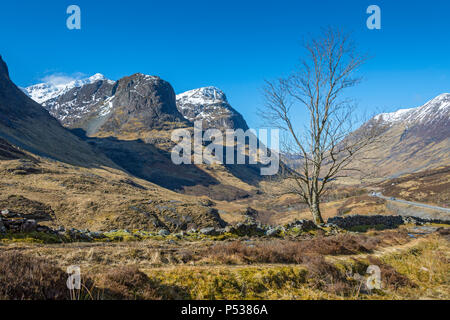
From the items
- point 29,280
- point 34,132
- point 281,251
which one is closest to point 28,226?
point 29,280

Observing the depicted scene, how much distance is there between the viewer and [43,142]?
3706 inches

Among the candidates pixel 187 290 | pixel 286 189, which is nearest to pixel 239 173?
pixel 286 189

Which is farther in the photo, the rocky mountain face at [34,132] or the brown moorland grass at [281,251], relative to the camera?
the rocky mountain face at [34,132]

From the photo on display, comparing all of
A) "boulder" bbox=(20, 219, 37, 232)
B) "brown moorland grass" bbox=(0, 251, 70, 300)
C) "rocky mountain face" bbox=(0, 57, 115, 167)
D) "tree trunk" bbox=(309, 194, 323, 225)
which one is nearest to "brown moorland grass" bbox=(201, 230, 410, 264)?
"brown moorland grass" bbox=(0, 251, 70, 300)

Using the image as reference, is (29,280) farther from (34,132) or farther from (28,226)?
(34,132)

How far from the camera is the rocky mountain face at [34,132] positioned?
83188mm

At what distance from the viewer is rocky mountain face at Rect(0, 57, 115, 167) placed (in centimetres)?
8319

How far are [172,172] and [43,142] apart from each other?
218 ft

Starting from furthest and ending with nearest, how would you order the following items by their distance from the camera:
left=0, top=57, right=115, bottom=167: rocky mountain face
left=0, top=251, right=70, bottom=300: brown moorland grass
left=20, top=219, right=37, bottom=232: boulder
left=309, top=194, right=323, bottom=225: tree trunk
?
left=0, top=57, right=115, bottom=167: rocky mountain face → left=309, top=194, right=323, bottom=225: tree trunk → left=20, top=219, right=37, bottom=232: boulder → left=0, top=251, right=70, bottom=300: brown moorland grass

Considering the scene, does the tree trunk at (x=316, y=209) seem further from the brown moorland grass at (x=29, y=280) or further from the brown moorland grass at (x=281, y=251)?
the brown moorland grass at (x=29, y=280)

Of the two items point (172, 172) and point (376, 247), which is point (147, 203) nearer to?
point (376, 247)

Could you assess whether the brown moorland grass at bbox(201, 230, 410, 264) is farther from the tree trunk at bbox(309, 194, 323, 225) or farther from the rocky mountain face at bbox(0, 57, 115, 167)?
the rocky mountain face at bbox(0, 57, 115, 167)

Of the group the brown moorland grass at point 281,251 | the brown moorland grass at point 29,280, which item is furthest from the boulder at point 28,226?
the brown moorland grass at point 281,251

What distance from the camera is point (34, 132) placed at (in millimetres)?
101938
